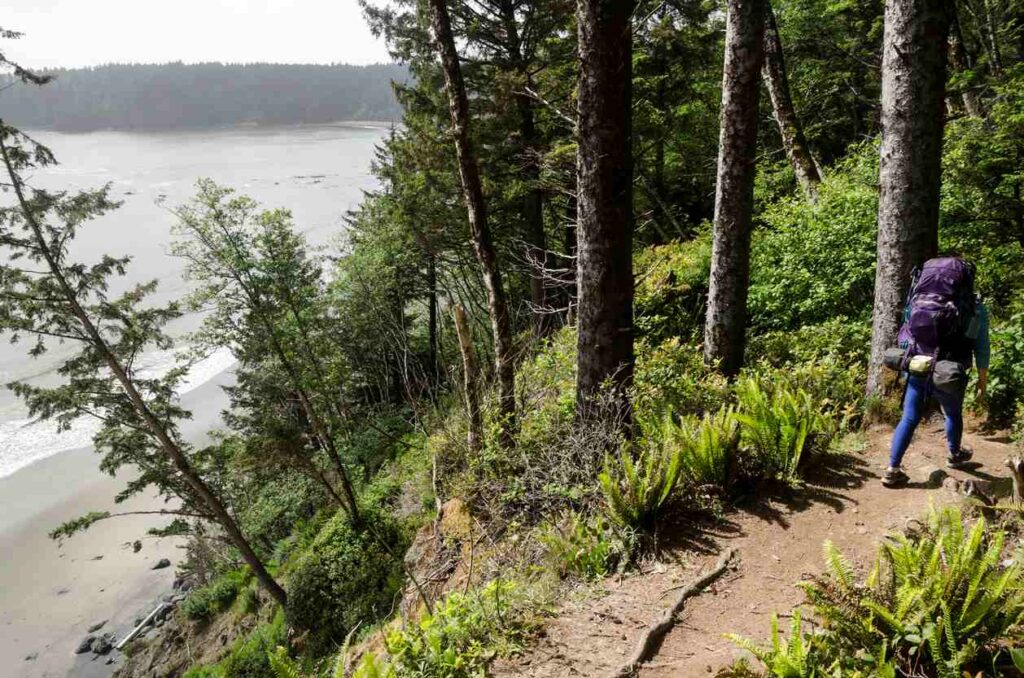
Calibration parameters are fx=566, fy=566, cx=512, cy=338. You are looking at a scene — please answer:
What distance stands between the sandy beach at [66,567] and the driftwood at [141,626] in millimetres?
481

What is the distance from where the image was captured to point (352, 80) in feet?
441

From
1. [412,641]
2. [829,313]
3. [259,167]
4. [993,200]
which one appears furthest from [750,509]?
[259,167]

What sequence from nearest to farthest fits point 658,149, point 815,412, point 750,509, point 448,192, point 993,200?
point 750,509, point 815,412, point 993,200, point 448,192, point 658,149

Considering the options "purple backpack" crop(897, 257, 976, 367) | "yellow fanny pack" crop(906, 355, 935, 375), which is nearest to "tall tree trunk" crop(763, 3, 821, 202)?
"purple backpack" crop(897, 257, 976, 367)

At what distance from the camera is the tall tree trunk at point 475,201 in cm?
652

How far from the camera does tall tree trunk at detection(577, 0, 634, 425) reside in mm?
4215

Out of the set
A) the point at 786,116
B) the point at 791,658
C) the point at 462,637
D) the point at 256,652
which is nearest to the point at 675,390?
the point at 462,637

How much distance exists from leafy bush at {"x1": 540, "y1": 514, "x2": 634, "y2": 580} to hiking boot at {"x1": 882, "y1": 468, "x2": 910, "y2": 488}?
6.74 feet

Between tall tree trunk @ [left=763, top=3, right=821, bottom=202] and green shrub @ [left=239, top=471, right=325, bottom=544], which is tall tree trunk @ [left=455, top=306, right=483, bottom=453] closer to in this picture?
tall tree trunk @ [left=763, top=3, right=821, bottom=202]

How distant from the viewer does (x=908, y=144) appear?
4.77 meters

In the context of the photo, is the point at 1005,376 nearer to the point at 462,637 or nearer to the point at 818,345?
the point at 818,345

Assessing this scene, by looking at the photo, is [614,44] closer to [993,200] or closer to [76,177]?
[993,200]

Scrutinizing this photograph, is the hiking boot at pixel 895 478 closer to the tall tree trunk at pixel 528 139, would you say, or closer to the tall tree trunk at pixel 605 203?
the tall tree trunk at pixel 605 203

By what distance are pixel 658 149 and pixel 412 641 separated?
14.1 meters
